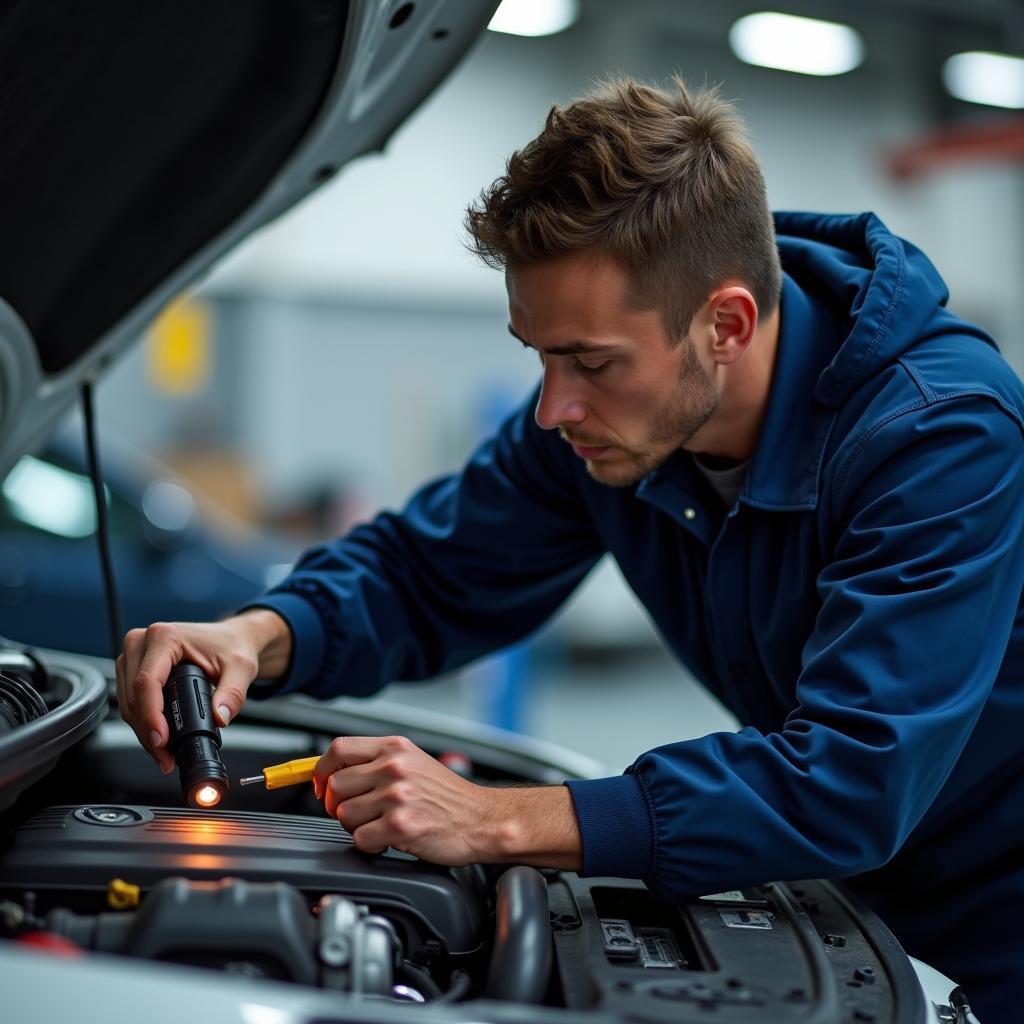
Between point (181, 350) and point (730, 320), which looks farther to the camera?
point (181, 350)

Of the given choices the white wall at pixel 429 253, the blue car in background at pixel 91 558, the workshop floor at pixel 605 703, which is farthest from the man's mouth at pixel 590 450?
the white wall at pixel 429 253

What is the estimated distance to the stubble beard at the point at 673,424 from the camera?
4.74 feet

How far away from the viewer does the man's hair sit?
4.49 ft

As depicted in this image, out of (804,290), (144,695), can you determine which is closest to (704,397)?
(804,290)

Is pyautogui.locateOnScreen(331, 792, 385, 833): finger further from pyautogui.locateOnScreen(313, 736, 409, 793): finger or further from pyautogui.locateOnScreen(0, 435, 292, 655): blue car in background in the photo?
pyautogui.locateOnScreen(0, 435, 292, 655): blue car in background

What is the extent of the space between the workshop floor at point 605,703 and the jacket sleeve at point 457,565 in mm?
3185

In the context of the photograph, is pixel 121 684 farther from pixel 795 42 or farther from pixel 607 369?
pixel 795 42

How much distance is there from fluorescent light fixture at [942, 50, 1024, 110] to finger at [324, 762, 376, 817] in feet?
27.6

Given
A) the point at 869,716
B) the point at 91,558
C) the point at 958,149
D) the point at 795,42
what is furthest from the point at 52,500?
the point at 958,149

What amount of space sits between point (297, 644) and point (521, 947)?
0.67m

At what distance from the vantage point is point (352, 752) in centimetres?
124

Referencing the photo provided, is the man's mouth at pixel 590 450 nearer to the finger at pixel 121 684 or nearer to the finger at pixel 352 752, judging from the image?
the finger at pixel 352 752

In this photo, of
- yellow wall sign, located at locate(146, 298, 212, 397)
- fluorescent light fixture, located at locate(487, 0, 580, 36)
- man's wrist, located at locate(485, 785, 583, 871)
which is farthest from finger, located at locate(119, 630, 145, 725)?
yellow wall sign, located at locate(146, 298, 212, 397)

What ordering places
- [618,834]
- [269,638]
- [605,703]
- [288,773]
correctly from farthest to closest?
[605,703] < [269,638] < [288,773] < [618,834]
